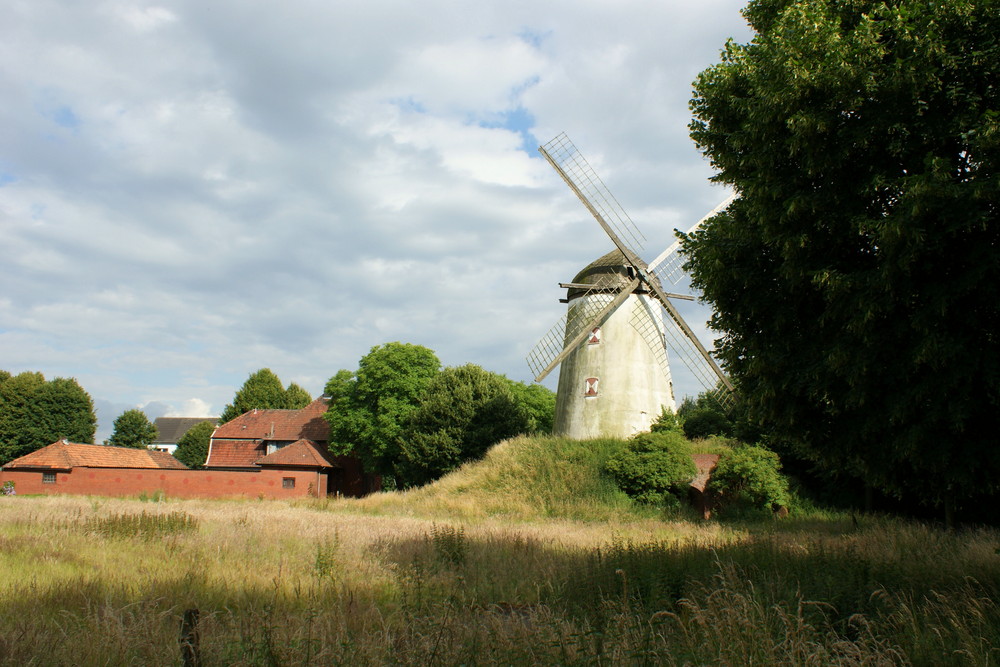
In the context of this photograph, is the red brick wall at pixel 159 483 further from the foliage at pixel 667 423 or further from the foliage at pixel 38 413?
the foliage at pixel 667 423

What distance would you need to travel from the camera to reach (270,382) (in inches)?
2630

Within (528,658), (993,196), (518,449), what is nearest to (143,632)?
(528,658)

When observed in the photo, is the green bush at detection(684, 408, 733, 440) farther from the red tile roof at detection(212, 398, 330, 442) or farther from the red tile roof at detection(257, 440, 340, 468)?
the red tile roof at detection(212, 398, 330, 442)

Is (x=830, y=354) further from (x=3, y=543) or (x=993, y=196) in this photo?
(x=3, y=543)

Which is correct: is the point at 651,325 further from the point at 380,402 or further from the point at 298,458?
the point at 298,458

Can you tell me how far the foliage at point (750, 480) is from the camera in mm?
21656

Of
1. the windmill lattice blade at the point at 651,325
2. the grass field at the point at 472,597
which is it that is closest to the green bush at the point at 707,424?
the windmill lattice blade at the point at 651,325

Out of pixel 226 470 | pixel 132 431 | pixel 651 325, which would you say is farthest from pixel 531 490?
pixel 132 431

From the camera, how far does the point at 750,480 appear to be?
854 inches

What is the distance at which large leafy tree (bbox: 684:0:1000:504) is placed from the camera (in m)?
7.85

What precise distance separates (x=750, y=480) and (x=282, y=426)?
3701 centimetres

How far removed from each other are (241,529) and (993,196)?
43.3ft

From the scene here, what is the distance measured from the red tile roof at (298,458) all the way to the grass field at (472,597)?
24357 millimetres

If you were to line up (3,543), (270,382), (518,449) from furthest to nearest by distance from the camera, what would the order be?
(270,382) < (518,449) < (3,543)
